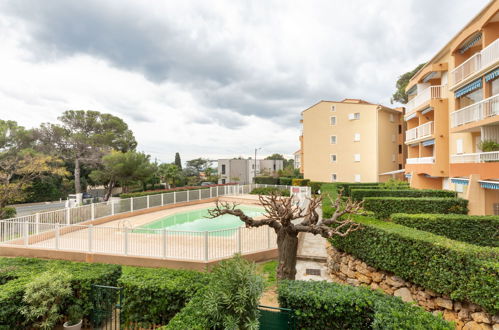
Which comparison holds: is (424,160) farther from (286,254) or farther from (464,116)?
(286,254)

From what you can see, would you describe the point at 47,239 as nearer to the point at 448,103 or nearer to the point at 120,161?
the point at 120,161

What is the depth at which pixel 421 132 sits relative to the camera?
1802 centimetres

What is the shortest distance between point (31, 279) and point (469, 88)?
2118 cm

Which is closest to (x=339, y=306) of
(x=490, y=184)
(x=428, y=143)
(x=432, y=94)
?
(x=490, y=184)

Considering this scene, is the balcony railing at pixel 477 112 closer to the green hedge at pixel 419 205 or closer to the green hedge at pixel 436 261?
the green hedge at pixel 419 205

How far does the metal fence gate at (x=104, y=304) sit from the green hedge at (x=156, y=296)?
0.45 meters

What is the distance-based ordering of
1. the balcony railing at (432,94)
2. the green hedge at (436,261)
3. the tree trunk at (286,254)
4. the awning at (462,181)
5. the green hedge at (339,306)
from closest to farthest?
the green hedge at (339,306) → the green hedge at (436,261) → the tree trunk at (286,254) → the awning at (462,181) → the balcony railing at (432,94)

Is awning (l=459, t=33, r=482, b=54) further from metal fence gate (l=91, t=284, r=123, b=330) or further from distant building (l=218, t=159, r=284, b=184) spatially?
distant building (l=218, t=159, r=284, b=184)

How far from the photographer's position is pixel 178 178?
39156mm

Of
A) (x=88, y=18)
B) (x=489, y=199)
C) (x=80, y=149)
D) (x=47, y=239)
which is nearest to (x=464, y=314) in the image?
(x=489, y=199)

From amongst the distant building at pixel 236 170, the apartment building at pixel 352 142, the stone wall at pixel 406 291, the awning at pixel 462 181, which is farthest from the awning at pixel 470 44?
the distant building at pixel 236 170

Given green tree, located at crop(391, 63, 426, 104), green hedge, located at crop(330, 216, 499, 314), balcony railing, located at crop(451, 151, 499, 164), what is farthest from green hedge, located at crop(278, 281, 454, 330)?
green tree, located at crop(391, 63, 426, 104)

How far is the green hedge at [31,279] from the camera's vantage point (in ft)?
17.0

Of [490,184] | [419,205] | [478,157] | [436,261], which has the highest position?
[478,157]
